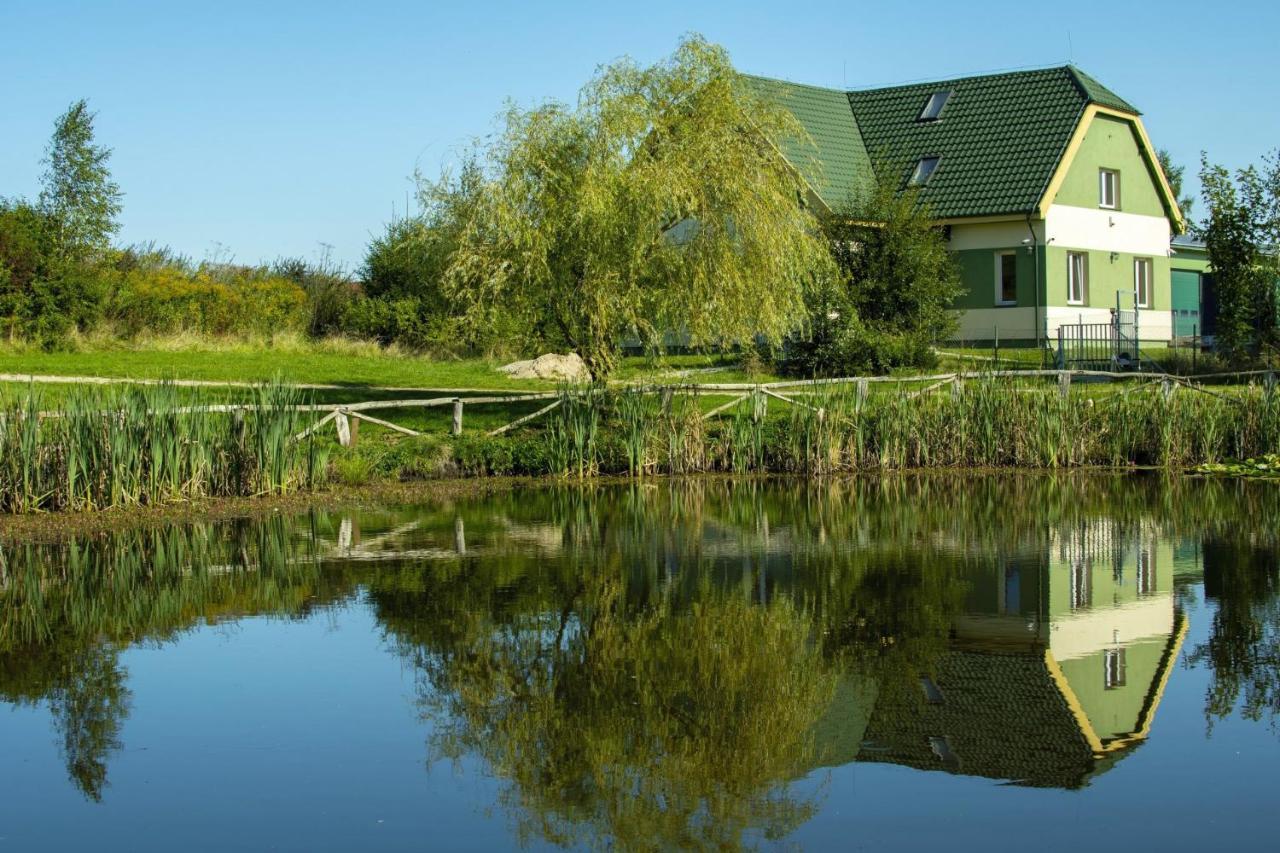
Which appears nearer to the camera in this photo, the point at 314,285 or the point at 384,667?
the point at 384,667

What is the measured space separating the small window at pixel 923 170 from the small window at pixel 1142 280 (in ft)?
21.6

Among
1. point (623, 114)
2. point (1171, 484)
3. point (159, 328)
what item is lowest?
point (1171, 484)

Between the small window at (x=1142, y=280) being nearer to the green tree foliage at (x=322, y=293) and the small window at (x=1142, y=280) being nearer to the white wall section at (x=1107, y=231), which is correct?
the white wall section at (x=1107, y=231)

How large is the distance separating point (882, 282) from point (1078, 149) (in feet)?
29.3

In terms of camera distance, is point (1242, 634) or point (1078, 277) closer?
point (1242, 634)

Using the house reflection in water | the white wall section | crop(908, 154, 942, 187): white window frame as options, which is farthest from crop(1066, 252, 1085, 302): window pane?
the house reflection in water

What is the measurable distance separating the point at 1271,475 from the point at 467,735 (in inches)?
662

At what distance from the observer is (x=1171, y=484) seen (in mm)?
20672

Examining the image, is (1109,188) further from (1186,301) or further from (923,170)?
(1186,301)

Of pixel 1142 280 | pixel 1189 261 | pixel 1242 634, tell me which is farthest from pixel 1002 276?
pixel 1242 634

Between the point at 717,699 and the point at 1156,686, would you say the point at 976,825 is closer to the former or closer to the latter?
the point at 717,699

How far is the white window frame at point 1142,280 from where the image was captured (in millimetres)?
40656

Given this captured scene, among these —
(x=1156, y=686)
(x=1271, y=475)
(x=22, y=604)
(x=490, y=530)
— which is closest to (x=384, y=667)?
(x=22, y=604)

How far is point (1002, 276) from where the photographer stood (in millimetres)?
38000
